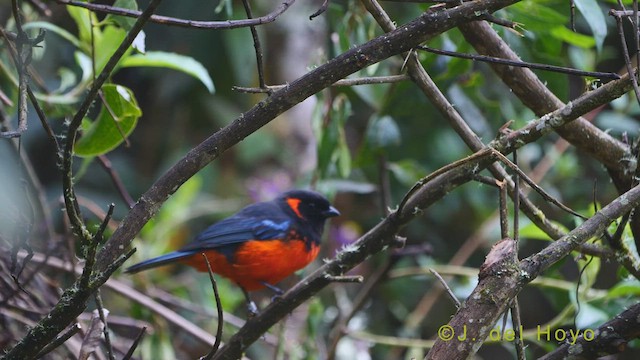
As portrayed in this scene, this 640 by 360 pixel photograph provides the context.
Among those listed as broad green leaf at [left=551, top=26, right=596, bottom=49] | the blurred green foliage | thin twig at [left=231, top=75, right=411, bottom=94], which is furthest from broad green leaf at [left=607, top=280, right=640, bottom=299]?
thin twig at [left=231, top=75, right=411, bottom=94]

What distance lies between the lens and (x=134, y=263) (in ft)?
12.7

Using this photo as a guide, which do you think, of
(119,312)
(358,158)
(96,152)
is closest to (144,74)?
(119,312)

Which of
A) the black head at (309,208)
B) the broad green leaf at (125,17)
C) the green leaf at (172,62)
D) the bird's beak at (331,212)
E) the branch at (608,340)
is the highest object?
the black head at (309,208)

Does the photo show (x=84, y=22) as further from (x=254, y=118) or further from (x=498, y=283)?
(x=498, y=283)

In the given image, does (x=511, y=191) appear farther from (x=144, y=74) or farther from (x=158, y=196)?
(x=144, y=74)

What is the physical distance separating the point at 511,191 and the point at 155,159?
3.78 metres

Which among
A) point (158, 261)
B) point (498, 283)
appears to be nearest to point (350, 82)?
point (498, 283)

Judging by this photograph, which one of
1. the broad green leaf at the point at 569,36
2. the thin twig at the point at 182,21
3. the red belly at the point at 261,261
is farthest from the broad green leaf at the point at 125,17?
the red belly at the point at 261,261

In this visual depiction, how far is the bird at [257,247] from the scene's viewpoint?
395cm

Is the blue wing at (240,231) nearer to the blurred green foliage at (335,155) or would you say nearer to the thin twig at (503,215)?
the blurred green foliage at (335,155)

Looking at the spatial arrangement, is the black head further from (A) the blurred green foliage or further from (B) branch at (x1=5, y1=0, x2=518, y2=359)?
(B) branch at (x1=5, y1=0, x2=518, y2=359)

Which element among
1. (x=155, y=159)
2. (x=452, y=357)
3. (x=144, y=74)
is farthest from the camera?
(x=155, y=159)

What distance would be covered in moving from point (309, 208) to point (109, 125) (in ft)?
6.68

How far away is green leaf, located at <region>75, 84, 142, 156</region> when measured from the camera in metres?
2.27
